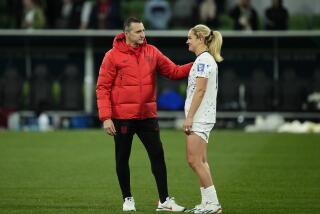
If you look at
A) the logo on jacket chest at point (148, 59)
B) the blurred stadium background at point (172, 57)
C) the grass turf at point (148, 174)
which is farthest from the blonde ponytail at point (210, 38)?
the blurred stadium background at point (172, 57)

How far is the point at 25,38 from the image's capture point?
31719 mm

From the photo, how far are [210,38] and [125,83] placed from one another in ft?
3.56

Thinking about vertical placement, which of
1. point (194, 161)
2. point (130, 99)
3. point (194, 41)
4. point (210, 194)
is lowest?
point (210, 194)

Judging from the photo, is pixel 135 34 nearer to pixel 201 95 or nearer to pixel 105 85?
pixel 105 85

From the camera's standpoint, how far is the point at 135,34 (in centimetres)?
1168

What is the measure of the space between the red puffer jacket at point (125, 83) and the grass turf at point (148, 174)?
3.64ft

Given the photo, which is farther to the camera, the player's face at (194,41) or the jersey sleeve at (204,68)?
Result: the player's face at (194,41)

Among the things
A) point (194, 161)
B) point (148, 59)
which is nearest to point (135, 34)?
point (148, 59)

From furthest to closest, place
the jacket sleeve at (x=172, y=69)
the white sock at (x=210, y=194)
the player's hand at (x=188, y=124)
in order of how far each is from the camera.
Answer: the jacket sleeve at (x=172, y=69), the white sock at (x=210, y=194), the player's hand at (x=188, y=124)

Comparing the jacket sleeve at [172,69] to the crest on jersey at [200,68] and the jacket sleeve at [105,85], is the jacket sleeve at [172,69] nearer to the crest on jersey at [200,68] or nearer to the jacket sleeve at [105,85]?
the jacket sleeve at [105,85]

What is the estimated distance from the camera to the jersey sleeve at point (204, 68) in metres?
11.2

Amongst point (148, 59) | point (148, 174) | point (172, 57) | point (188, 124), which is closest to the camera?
point (188, 124)

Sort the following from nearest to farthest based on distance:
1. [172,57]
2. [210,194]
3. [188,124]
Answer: [188,124] < [210,194] < [172,57]

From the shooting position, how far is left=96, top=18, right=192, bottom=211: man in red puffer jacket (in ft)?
38.5
